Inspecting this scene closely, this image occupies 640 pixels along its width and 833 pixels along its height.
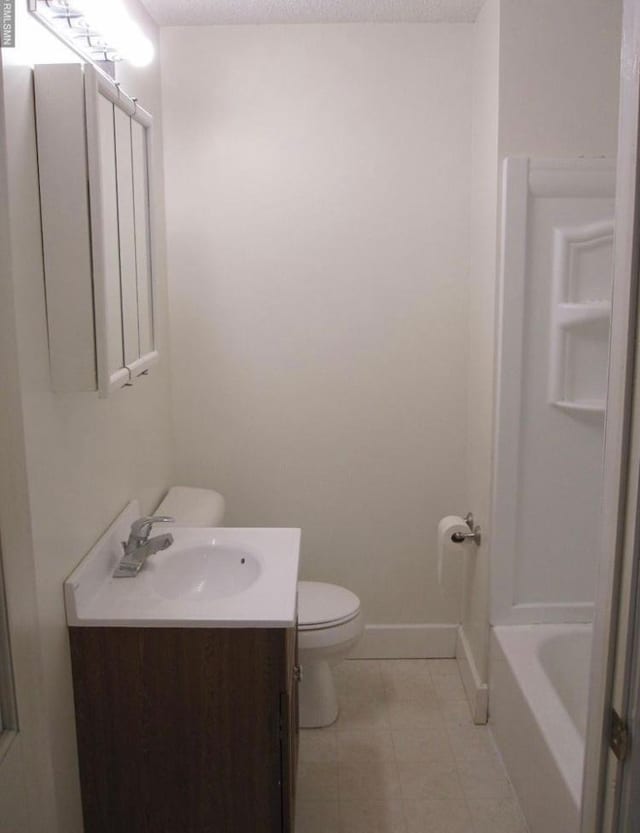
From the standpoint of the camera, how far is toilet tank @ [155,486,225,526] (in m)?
2.70

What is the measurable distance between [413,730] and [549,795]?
2.48 feet

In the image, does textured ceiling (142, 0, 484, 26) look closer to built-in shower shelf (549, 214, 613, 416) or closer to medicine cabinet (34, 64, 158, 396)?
built-in shower shelf (549, 214, 613, 416)

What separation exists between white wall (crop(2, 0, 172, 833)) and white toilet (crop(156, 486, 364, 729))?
565 mm

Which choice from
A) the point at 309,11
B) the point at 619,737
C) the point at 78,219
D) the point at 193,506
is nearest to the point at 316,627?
the point at 193,506

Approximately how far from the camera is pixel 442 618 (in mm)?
3248

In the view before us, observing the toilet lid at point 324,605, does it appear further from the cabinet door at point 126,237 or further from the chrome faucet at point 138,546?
the cabinet door at point 126,237

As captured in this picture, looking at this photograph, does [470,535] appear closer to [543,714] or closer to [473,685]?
[473,685]

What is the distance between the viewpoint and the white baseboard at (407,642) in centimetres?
324

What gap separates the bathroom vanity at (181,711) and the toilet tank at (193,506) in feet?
2.48

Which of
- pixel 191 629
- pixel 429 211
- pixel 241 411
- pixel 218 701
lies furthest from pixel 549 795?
pixel 429 211

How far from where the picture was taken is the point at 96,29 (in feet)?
6.00

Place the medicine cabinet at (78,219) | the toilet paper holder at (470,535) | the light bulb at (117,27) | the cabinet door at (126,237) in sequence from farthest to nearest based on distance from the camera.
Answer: the toilet paper holder at (470,535) < the cabinet door at (126,237) < the light bulb at (117,27) < the medicine cabinet at (78,219)

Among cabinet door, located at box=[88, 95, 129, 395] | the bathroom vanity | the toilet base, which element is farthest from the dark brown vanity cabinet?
the toilet base

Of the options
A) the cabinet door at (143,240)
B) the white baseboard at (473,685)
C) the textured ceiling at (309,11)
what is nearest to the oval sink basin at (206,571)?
the cabinet door at (143,240)
